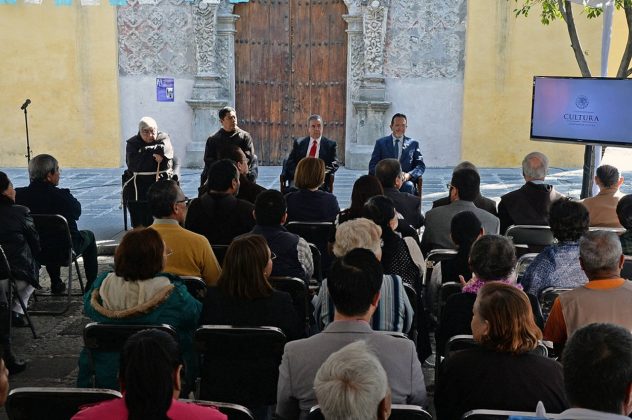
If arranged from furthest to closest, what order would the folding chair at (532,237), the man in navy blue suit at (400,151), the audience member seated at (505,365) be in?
the man in navy blue suit at (400,151) < the folding chair at (532,237) < the audience member seated at (505,365)

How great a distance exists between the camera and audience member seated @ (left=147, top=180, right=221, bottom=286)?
207 inches

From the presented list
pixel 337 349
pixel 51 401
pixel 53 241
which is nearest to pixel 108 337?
pixel 51 401

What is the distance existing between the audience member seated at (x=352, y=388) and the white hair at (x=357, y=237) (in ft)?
6.89

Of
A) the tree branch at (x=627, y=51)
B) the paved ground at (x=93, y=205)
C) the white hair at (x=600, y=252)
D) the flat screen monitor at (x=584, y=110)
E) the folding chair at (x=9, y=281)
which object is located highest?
the tree branch at (x=627, y=51)

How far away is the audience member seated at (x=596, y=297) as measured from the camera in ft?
13.6

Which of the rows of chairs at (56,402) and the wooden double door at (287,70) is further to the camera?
the wooden double door at (287,70)

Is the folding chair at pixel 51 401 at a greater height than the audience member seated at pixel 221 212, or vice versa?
the audience member seated at pixel 221 212

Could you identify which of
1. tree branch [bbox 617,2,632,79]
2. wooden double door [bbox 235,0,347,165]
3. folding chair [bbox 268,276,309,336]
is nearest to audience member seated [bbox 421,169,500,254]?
folding chair [bbox 268,276,309,336]

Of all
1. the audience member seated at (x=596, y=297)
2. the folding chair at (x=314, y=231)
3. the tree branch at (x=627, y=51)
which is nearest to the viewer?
the audience member seated at (x=596, y=297)

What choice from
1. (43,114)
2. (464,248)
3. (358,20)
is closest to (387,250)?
(464,248)

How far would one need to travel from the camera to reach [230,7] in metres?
15.8

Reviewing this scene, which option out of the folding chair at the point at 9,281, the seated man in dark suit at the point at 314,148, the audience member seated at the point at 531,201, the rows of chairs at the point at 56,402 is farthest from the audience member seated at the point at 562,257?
the seated man in dark suit at the point at 314,148

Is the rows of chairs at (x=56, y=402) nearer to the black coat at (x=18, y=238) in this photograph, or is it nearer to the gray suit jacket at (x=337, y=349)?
the gray suit jacket at (x=337, y=349)

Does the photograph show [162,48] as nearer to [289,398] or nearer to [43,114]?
[43,114]
